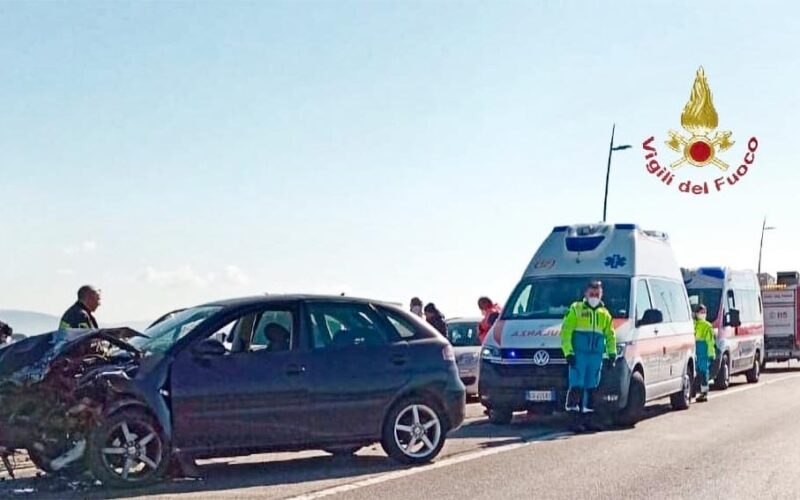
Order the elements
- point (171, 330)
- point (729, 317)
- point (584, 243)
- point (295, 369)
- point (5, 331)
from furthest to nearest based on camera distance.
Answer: point (729, 317) < point (584, 243) < point (5, 331) < point (171, 330) < point (295, 369)

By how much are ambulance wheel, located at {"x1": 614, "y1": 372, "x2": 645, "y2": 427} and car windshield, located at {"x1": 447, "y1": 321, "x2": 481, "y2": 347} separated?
16.5 ft

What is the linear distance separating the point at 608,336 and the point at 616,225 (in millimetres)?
2396

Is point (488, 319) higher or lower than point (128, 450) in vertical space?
higher

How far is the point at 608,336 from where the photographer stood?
43.5 feet

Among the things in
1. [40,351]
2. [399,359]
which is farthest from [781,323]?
[40,351]

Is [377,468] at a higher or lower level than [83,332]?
lower

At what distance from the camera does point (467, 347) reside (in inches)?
715

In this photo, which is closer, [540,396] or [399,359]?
[399,359]

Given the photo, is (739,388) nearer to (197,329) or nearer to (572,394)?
(572,394)

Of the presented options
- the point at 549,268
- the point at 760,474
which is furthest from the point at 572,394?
the point at 760,474

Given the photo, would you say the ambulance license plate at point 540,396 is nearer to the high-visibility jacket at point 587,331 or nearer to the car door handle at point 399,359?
the high-visibility jacket at point 587,331

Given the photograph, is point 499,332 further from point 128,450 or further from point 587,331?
point 128,450

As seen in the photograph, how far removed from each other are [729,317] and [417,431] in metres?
14.3

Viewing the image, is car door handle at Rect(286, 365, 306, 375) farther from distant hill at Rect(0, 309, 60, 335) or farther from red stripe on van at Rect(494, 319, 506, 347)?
red stripe on van at Rect(494, 319, 506, 347)
